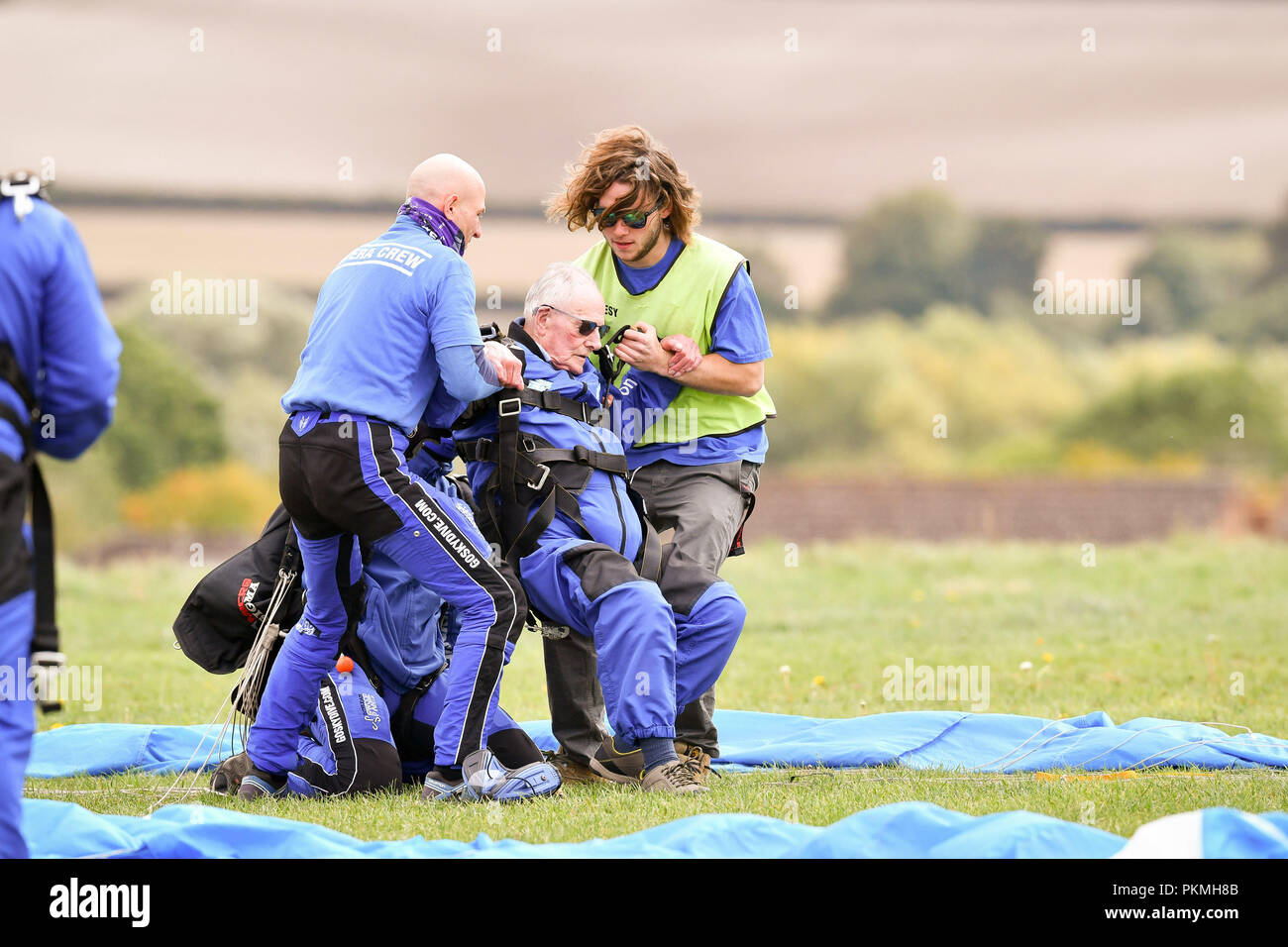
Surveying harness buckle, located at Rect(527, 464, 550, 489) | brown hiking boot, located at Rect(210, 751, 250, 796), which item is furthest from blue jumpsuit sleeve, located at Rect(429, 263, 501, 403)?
brown hiking boot, located at Rect(210, 751, 250, 796)

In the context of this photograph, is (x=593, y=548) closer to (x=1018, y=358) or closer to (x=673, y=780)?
(x=673, y=780)

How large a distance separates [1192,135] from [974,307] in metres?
5.64

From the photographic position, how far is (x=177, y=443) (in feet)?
70.7

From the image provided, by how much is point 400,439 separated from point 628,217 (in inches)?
56.4

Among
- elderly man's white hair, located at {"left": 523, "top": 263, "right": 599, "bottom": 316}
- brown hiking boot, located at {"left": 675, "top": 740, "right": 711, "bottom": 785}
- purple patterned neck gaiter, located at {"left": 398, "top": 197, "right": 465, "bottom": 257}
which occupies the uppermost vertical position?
purple patterned neck gaiter, located at {"left": 398, "top": 197, "right": 465, "bottom": 257}

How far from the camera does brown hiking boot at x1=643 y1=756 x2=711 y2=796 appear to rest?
16.2 ft

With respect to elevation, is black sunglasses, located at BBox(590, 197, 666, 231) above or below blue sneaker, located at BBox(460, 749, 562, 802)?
above

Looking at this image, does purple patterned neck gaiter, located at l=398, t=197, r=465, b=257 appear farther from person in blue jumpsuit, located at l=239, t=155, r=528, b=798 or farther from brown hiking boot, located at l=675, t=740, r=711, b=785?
brown hiking boot, located at l=675, t=740, r=711, b=785

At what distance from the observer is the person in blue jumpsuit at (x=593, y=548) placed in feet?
16.1

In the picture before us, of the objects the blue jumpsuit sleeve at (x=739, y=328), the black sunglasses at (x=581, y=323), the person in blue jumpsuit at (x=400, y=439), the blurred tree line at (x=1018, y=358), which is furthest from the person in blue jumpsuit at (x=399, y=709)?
the blurred tree line at (x=1018, y=358)

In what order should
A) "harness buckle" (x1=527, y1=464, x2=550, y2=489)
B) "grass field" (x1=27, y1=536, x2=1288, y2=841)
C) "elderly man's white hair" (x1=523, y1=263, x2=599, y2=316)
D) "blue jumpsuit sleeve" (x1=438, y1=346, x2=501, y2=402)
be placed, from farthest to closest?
"elderly man's white hair" (x1=523, y1=263, x2=599, y2=316) < "harness buckle" (x1=527, y1=464, x2=550, y2=489) < "blue jumpsuit sleeve" (x1=438, y1=346, x2=501, y2=402) < "grass field" (x1=27, y1=536, x2=1288, y2=841)

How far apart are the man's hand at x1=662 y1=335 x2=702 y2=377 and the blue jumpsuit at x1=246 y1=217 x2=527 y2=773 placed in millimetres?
954
